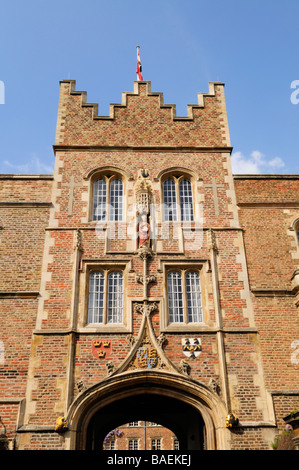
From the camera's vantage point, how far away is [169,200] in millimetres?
15625

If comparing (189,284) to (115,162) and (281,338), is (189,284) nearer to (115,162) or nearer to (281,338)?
(281,338)

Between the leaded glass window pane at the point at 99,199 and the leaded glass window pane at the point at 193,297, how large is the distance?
3.55 metres

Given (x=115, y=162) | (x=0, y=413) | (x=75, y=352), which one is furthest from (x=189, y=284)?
(x=0, y=413)

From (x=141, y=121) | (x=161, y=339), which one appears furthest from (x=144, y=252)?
(x=141, y=121)

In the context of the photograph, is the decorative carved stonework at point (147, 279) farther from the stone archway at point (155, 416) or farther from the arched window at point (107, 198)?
the stone archway at point (155, 416)

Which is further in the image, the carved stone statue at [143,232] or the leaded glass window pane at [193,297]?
the carved stone statue at [143,232]

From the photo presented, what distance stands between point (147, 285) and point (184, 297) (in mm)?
1172

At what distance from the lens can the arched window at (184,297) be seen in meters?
Answer: 13.4

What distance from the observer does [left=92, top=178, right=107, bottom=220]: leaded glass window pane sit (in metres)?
15.2

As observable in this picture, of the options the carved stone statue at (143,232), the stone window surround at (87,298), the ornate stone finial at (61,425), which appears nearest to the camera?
the ornate stone finial at (61,425)

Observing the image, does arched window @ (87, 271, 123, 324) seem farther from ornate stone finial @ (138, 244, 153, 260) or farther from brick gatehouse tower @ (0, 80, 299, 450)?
ornate stone finial @ (138, 244, 153, 260)

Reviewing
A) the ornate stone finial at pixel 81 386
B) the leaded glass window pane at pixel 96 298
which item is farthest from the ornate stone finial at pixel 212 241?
the ornate stone finial at pixel 81 386

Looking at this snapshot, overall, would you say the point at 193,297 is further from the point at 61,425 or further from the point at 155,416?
the point at 155,416
